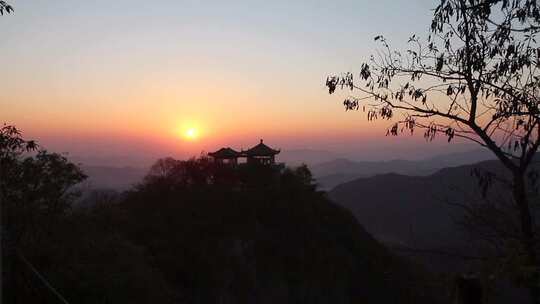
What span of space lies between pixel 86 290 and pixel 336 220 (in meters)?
27.4

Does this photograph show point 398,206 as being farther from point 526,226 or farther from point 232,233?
point 526,226

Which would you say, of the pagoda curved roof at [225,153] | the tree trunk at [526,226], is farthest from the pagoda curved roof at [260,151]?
the tree trunk at [526,226]

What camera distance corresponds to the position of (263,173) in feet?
120

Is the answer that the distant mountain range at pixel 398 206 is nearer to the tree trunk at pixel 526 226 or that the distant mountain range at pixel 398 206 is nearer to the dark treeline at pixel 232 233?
the dark treeline at pixel 232 233

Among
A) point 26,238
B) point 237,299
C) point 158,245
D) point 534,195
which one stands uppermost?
point 534,195

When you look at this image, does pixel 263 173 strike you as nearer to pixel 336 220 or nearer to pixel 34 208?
pixel 336 220

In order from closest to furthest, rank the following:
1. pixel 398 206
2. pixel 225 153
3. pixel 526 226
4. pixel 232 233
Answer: pixel 526 226 → pixel 232 233 → pixel 225 153 → pixel 398 206

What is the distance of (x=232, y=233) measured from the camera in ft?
105

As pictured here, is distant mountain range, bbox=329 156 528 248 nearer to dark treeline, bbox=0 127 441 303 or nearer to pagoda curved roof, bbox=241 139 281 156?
dark treeline, bbox=0 127 441 303

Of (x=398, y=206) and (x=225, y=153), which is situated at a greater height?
(x=225, y=153)

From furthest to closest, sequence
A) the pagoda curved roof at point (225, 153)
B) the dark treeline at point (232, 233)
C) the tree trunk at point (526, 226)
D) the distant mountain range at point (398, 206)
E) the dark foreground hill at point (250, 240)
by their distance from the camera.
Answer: the distant mountain range at point (398, 206) → the pagoda curved roof at point (225, 153) → the dark foreground hill at point (250, 240) → the dark treeline at point (232, 233) → the tree trunk at point (526, 226)

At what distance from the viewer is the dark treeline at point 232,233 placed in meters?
19.3

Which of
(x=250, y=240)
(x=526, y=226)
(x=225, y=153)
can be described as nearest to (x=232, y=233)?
(x=250, y=240)

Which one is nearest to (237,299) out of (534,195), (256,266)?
(256,266)
